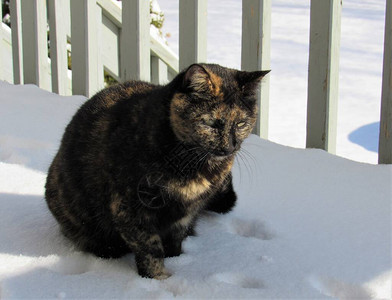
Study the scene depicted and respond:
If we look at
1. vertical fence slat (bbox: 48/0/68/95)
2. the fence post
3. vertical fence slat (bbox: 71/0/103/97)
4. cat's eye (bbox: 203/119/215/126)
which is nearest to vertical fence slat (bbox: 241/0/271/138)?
the fence post

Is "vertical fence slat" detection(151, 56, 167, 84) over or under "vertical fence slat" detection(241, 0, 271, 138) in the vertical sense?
under

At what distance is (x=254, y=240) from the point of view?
6.98ft

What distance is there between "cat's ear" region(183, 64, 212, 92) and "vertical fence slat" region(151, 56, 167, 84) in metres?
2.73

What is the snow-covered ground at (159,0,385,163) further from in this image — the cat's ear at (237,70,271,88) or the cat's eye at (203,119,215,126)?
the cat's eye at (203,119,215,126)

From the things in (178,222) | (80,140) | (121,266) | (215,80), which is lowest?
(121,266)

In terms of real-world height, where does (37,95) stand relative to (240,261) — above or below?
above

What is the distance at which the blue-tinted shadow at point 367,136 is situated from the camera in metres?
5.10

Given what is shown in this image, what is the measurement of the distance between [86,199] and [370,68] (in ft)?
16.9

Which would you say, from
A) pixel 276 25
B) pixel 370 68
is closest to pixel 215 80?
pixel 370 68

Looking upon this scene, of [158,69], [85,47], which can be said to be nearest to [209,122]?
[85,47]

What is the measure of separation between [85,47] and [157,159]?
2073mm

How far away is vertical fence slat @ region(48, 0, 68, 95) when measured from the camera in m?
3.79

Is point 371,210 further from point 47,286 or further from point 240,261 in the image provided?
point 47,286

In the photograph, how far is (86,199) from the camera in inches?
79.1
